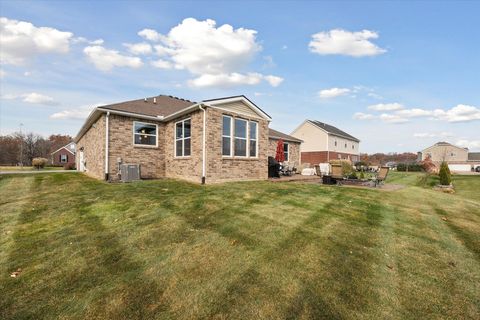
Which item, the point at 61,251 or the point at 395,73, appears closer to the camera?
the point at 61,251

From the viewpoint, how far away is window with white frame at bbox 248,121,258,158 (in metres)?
13.7

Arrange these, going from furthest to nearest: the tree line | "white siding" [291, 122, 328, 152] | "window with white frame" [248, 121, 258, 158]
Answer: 1. the tree line
2. "white siding" [291, 122, 328, 152]
3. "window with white frame" [248, 121, 258, 158]

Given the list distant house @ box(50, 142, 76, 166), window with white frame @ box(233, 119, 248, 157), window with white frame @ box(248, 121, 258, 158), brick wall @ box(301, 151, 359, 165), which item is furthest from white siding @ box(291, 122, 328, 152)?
distant house @ box(50, 142, 76, 166)

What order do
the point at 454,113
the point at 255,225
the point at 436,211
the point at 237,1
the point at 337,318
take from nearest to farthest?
the point at 337,318, the point at 255,225, the point at 436,211, the point at 237,1, the point at 454,113

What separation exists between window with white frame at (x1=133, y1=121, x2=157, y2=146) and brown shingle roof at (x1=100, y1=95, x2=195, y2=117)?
725mm

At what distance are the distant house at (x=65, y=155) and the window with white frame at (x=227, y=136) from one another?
5297cm

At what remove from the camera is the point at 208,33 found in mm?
17234

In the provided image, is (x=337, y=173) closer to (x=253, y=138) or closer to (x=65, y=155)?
(x=253, y=138)

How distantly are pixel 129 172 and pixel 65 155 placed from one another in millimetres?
53520

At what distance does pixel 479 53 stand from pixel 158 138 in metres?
19.8

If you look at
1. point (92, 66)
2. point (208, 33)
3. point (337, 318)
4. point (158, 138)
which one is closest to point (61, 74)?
point (92, 66)

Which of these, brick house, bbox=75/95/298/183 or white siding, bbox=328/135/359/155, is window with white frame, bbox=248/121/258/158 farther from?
white siding, bbox=328/135/359/155

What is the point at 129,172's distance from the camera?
13.0 m

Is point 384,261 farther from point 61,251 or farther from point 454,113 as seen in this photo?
point 454,113
